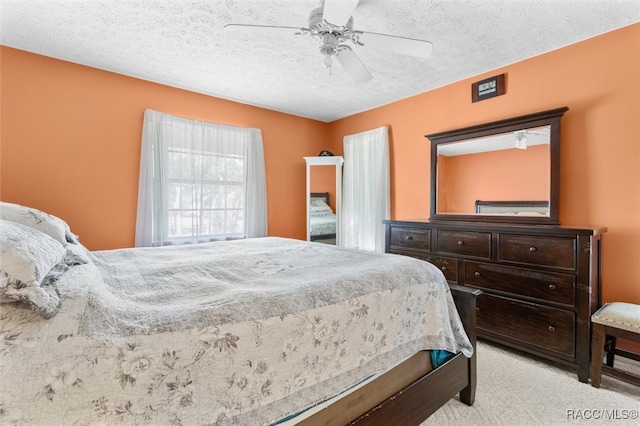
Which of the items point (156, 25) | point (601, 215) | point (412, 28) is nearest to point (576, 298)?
point (601, 215)

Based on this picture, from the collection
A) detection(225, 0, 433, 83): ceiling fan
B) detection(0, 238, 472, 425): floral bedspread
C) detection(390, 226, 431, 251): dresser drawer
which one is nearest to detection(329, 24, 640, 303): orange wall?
detection(390, 226, 431, 251): dresser drawer

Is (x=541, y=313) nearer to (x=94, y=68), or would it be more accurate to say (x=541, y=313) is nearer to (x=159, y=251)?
(x=159, y=251)

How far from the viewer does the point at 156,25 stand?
2199 mm

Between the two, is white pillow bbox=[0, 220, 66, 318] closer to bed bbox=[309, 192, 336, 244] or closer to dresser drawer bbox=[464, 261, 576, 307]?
dresser drawer bbox=[464, 261, 576, 307]

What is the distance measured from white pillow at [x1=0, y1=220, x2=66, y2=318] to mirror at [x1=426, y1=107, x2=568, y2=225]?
3032 millimetres

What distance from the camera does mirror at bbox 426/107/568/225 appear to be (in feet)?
8.32

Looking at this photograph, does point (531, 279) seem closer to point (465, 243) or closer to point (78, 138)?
point (465, 243)

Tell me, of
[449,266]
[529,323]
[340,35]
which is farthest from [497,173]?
[340,35]

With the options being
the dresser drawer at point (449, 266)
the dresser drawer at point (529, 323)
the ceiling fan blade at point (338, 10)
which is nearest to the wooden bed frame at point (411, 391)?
the dresser drawer at point (529, 323)

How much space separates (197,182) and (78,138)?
1121 millimetres

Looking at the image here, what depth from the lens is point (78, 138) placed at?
2.80 m

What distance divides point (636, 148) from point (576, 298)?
118cm

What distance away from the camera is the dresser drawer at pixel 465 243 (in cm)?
254

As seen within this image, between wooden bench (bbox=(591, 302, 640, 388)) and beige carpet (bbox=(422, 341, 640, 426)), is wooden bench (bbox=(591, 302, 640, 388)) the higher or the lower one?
the higher one
